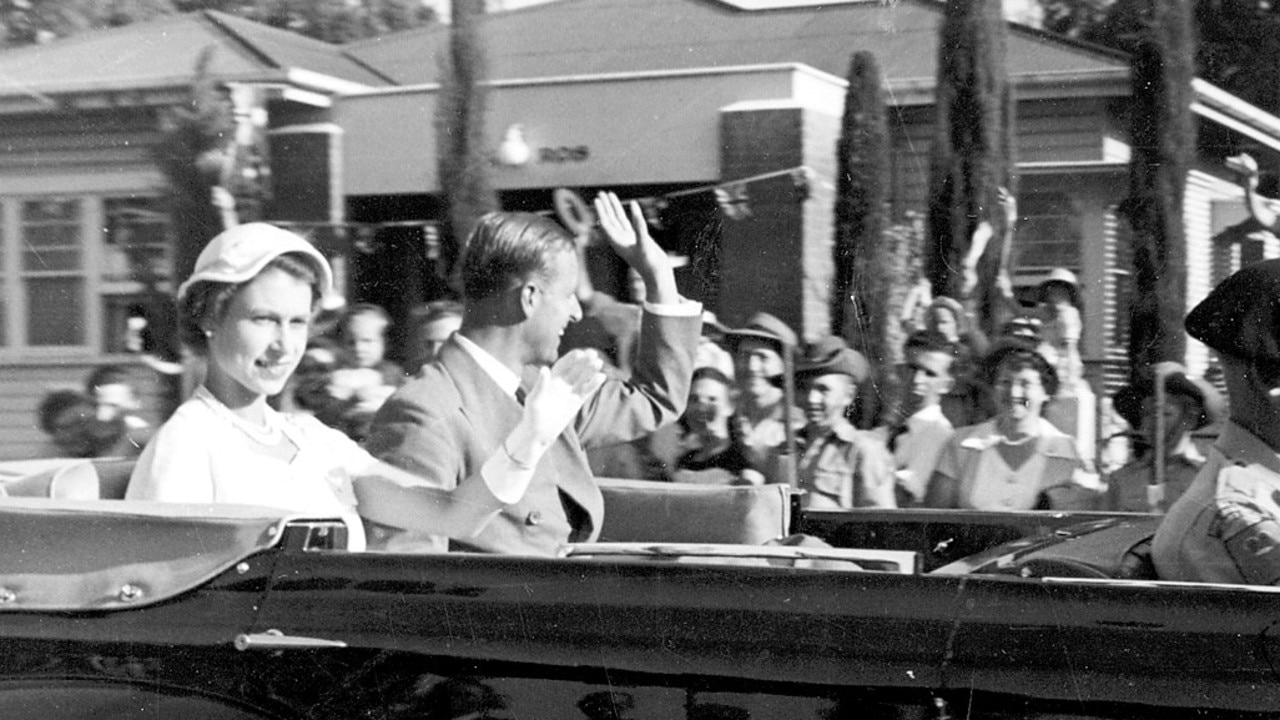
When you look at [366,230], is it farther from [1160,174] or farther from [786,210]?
[1160,174]

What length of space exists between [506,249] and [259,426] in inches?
20.6

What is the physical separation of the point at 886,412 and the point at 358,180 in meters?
0.90

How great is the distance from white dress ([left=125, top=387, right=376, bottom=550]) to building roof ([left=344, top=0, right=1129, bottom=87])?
639 mm

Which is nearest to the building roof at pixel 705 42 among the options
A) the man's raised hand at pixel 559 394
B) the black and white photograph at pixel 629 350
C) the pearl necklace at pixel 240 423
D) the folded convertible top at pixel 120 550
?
the black and white photograph at pixel 629 350

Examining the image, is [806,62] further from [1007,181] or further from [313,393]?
[313,393]

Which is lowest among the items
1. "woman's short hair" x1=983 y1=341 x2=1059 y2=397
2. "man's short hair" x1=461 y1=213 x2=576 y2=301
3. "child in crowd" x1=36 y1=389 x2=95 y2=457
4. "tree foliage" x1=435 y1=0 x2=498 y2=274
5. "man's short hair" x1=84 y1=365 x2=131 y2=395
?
"child in crowd" x1=36 y1=389 x2=95 y2=457

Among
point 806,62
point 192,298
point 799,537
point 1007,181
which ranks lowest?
point 799,537

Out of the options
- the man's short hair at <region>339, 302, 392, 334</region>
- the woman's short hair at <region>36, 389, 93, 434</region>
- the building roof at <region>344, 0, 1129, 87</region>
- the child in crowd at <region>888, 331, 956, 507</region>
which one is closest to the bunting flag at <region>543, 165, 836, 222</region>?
the building roof at <region>344, 0, 1129, 87</region>

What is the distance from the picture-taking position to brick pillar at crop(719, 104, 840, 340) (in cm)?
225

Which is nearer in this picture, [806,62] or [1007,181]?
[1007,181]

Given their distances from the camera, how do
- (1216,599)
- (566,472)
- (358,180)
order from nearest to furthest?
(1216,599)
(358,180)
(566,472)

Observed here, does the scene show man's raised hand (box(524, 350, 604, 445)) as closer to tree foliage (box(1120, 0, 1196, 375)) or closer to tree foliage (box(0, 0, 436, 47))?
tree foliage (box(0, 0, 436, 47))

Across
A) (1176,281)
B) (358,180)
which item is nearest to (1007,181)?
(1176,281)

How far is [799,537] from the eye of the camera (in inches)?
108
